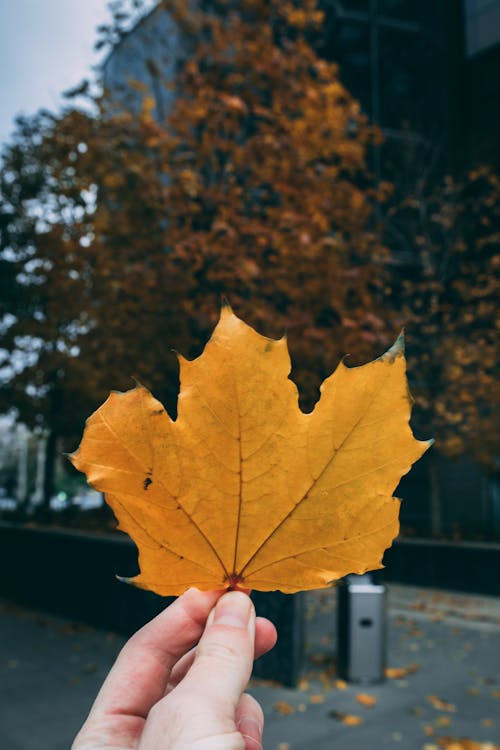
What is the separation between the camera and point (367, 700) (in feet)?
23.1

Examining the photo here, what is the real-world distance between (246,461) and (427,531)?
16.2m

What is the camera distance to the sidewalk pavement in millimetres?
6152

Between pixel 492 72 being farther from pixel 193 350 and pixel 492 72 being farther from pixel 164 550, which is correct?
pixel 164 550

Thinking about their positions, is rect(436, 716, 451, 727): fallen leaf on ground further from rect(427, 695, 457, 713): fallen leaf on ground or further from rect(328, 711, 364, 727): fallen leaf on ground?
rect(328, 711, 364, 727): fallen leaf on ground

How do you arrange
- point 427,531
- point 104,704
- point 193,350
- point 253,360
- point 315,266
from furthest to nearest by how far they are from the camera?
point 427,531 < point 193,350 < point 315,266 < point 104,704 < point 253,360

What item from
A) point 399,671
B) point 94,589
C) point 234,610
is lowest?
point 399,671

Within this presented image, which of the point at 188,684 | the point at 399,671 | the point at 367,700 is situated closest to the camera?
the point at 188,684

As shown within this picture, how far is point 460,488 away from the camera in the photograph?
2031cm

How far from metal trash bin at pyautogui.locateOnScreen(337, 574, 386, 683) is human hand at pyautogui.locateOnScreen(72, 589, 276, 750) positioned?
22.5ft

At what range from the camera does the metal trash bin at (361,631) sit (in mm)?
7754

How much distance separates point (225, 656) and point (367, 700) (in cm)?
671

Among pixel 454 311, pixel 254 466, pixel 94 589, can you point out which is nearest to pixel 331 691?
pixel 94 589

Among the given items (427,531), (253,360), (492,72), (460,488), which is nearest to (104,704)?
(253,360)

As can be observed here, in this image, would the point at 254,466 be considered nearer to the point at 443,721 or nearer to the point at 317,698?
the point at 443,721
